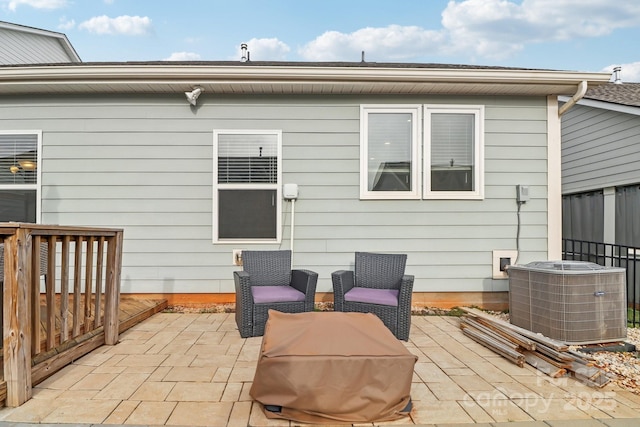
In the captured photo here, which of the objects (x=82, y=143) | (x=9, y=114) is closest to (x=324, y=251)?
(x=82, y=143)

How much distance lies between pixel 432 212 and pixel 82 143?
4.64 m

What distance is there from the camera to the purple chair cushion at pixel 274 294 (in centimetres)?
355

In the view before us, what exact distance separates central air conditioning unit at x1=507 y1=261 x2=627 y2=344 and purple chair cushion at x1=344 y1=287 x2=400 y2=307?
4.34ft

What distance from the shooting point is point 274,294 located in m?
3.66

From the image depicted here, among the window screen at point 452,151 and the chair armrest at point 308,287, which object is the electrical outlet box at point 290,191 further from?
the window screen at point 452,151

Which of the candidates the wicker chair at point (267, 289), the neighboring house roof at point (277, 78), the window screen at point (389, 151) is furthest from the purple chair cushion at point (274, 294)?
the neighboring house roof at point (277, 78)

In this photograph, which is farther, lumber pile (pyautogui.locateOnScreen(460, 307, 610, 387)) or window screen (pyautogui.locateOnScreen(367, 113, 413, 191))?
window screen (pyautogui.locateOnScreen(367, 113, 413, 191))

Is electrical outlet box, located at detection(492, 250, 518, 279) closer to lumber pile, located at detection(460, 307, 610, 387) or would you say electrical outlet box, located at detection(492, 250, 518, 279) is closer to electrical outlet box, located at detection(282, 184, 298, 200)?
lumber pile, located at detection(460, 307, 610, 387)

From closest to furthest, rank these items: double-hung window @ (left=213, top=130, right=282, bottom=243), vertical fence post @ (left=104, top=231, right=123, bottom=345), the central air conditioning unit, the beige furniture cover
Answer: the beige furniture cover, the central air conditioning unit, vertical fence post @ (left=104, top=231, right=123, bottom=345), double-hung window @ (left=213, top=130, right=282, bottom=243)

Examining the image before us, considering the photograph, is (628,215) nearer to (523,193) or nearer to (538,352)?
(523,193)

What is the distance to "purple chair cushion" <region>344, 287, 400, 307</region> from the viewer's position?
139 inches

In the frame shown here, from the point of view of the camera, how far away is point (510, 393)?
2.37m

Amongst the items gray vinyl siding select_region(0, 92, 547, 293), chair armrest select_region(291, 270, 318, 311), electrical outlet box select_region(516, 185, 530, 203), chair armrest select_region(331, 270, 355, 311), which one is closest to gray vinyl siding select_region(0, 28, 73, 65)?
gray vinyl siding select_region(0, 92, 547, 293)

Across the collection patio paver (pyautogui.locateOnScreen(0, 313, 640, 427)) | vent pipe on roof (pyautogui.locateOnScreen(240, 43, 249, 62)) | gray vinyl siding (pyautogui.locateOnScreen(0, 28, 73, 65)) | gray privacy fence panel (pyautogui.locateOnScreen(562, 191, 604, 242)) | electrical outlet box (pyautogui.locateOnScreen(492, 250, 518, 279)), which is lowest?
patio paver (pyautogui.locateOnScreen(0, 313, 640, 427))
